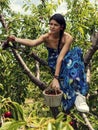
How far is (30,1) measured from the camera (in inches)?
249

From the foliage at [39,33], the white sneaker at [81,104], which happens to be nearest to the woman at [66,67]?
the white sneaker at [81,104]

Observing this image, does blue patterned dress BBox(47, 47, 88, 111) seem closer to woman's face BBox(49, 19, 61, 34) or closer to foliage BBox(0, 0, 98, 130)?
woman's face BBox(49, 19, 61, 34)

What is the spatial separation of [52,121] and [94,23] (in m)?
4.30

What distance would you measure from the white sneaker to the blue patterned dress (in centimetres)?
8

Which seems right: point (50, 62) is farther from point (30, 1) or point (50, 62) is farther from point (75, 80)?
point (30, 1)

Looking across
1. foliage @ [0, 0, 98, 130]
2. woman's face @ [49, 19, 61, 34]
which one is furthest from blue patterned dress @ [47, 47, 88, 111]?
foliage @ [0, 0, 98, 130]

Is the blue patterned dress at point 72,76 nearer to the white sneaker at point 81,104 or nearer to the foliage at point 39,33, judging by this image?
the white sneaker at point 81,104

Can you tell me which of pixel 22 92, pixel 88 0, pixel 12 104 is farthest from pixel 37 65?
pixel 12 104

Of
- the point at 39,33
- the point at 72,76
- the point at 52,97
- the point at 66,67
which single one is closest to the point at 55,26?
the point at 66,67

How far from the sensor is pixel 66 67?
434 centimetres

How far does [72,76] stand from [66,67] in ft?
0.54

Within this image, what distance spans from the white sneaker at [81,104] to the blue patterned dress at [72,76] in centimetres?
8

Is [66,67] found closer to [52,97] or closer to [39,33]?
[52,97]

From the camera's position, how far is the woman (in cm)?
419
